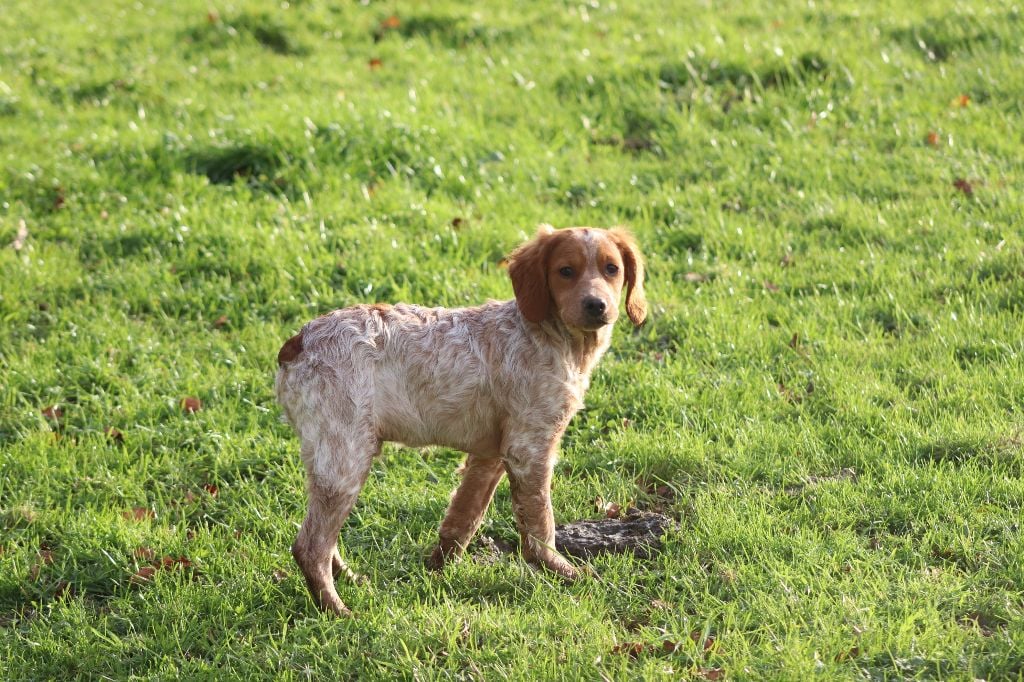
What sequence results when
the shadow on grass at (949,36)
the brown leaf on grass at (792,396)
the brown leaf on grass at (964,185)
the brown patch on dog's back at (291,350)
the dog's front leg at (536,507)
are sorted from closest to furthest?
the brown patch on dog's back at (291,350) < the dog's front leg at (536,507) < the brown leaf on grass at (792,396) < the brown leaf on grass at (964,185) < the shadow on grass at (949,36)

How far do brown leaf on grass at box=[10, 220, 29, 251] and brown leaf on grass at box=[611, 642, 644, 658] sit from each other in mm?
5711

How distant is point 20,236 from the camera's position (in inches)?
332

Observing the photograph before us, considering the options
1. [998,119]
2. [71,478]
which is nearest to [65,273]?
[71,478]

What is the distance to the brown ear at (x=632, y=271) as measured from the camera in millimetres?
5223

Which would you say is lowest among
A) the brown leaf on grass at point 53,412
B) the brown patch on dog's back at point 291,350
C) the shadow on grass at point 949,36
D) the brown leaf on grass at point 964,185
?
the brown leaf on grass at point 53,412

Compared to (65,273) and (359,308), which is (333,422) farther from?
(65,273)

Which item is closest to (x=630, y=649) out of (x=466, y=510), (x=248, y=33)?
(x=466, y=510)

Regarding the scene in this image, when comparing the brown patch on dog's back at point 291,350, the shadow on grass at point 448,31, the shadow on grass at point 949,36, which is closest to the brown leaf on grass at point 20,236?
the brown patch on dog's back at point 291,350

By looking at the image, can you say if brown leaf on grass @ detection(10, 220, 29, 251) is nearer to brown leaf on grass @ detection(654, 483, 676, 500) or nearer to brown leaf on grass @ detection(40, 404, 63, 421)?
brown leaf on grass @ detection(40, 404, 63, 421)

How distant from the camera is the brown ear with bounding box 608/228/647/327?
522cm

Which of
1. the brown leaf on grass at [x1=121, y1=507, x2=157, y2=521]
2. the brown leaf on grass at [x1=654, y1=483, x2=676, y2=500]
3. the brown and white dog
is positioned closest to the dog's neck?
the brown and white dog

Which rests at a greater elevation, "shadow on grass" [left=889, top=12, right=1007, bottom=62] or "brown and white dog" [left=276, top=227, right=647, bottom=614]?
"shadow on grass" [left=889, top=12, right=1007, bottom=62]

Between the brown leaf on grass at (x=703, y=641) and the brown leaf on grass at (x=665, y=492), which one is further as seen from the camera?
the brown leaf on grass at (x=665, y=492)

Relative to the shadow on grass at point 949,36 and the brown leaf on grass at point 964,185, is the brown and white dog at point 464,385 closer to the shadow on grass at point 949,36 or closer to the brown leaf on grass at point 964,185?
the brown leaf on grass at point 964,185
